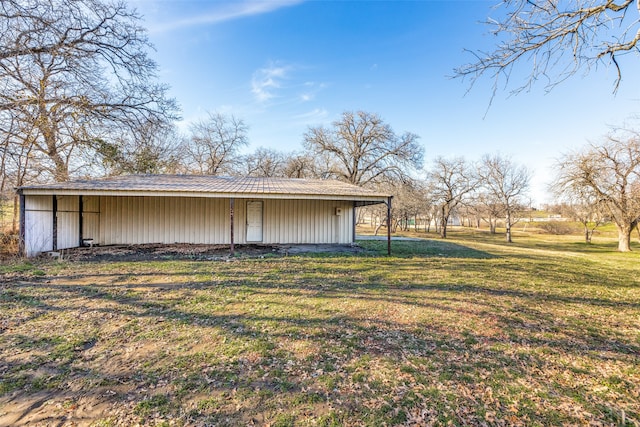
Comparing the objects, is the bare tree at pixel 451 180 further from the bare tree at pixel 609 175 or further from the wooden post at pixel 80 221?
the wooden post at pixel 80 221

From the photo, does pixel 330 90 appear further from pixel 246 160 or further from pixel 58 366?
pixel 58 366

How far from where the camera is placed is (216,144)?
2717cm

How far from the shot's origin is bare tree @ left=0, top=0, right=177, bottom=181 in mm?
7188

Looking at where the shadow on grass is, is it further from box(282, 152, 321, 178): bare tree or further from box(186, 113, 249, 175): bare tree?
box(186, 113, 249, 175): bare tree

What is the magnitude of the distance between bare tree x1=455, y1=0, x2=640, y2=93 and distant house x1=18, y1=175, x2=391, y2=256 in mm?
6128

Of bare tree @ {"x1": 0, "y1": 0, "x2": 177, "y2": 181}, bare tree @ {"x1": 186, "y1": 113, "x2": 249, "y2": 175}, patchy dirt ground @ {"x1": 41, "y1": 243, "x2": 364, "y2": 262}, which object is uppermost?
bare tree @ {"x1": 186, "y1": 113, "x2": 249, "y2": 175}

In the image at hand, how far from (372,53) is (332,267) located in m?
10.8

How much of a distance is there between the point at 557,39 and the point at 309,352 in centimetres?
520

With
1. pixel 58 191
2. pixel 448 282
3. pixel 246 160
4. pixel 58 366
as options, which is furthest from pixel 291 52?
pixel 246 160

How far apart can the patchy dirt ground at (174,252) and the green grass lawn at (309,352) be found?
89.9 inches

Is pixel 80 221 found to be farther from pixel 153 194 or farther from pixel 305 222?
pixel 305 222

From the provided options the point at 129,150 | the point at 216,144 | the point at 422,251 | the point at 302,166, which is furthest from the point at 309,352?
the point at 216,144

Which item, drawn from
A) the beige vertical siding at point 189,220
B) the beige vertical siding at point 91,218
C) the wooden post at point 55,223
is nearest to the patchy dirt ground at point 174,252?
the wooden post at point 55,223

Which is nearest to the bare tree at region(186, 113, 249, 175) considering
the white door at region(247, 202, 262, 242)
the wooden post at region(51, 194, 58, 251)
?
the white door at region(247, 202, 262, 242)
